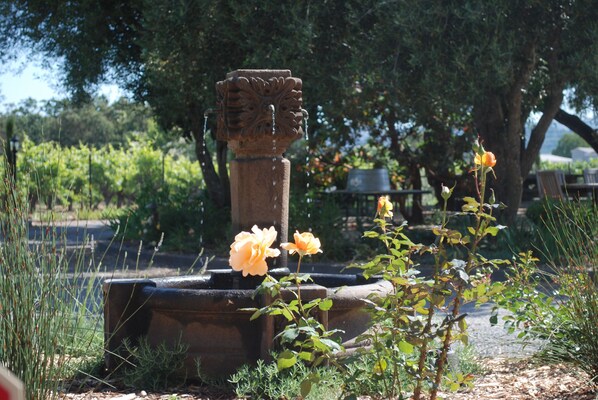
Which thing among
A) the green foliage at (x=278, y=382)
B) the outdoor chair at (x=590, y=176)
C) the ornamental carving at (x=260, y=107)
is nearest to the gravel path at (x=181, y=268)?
the green foliage at (x=278, y=382)

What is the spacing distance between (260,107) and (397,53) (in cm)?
793

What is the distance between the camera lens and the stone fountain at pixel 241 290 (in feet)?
18.2

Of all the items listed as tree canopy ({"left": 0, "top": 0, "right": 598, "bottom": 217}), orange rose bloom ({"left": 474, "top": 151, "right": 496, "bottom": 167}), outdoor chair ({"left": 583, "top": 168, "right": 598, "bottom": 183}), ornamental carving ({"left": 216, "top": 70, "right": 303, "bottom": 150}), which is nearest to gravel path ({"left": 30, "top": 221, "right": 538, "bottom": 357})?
ornamental carving ({"left": 216, "top": 70, "right": 303, "bottom": 150})

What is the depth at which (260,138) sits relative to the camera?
21.1ft

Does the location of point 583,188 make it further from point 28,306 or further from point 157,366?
point 28,306

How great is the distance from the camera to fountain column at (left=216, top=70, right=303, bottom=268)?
6391 mm

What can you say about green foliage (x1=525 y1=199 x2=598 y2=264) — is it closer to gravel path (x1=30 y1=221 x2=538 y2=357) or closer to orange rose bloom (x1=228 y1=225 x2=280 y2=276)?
gravel path (x1=30 y1=221 x2=538 y2=357)

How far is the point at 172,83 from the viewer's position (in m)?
16.2

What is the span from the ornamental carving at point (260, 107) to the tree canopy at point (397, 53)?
7296 millimetres

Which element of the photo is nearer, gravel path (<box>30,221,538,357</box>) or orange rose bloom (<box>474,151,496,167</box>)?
orange rose bloom (<box>474,151,496,167</box>)

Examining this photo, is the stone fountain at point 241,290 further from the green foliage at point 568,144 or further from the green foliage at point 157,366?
the green foliage at point 568,144

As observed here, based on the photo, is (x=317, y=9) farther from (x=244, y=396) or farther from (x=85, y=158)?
(x=85, y=158)

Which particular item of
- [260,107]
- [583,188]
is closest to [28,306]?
[260,107]

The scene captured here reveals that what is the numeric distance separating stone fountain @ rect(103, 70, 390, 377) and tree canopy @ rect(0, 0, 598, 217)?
740cm
